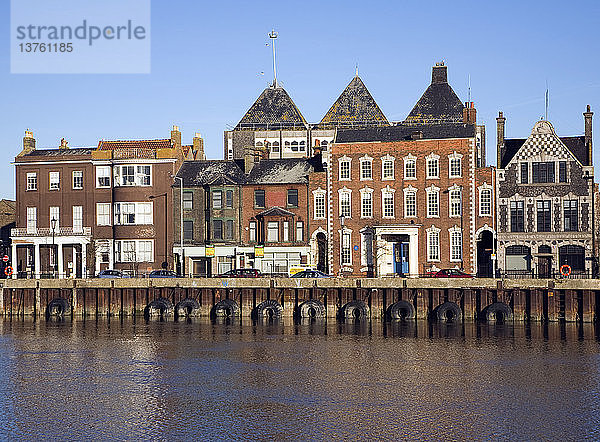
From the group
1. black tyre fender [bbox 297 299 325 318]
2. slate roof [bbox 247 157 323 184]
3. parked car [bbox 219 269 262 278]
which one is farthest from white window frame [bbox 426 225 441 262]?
black tyre fender [bbox 297 299 325 318]


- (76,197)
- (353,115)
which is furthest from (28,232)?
(353,115)

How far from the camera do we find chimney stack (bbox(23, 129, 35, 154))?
93875mm

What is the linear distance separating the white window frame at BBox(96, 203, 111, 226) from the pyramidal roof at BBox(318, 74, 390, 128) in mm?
32033

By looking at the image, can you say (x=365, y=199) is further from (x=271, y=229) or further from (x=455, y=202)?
(x=271, y=229)

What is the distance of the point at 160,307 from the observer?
72.2 m

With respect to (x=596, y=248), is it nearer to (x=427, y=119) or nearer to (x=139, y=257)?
(x=427, y=119)

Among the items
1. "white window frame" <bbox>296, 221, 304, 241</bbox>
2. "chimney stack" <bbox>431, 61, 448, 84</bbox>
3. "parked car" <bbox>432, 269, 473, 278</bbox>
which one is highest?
"chimney stack" <bbox>431, 61, 448, 84</bbox>

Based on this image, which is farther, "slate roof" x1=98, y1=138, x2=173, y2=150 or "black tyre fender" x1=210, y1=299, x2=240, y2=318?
"slate roof" x1=98, y1=138, x2=173, y2=150

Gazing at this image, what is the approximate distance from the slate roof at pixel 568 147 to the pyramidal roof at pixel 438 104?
53.1 ft

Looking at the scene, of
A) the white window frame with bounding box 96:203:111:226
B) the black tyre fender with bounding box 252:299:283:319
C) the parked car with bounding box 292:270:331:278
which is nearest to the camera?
the black tyre fender with bounding box 252:299:283:319

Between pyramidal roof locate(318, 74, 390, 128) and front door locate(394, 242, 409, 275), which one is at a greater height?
pyramidal roof locate(318, 74, 390, 128)

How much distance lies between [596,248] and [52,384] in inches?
2062

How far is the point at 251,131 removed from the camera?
368 ft

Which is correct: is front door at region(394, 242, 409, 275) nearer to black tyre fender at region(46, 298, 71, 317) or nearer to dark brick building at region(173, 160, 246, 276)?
dark brick building at region(173, 160, 246, 276)
